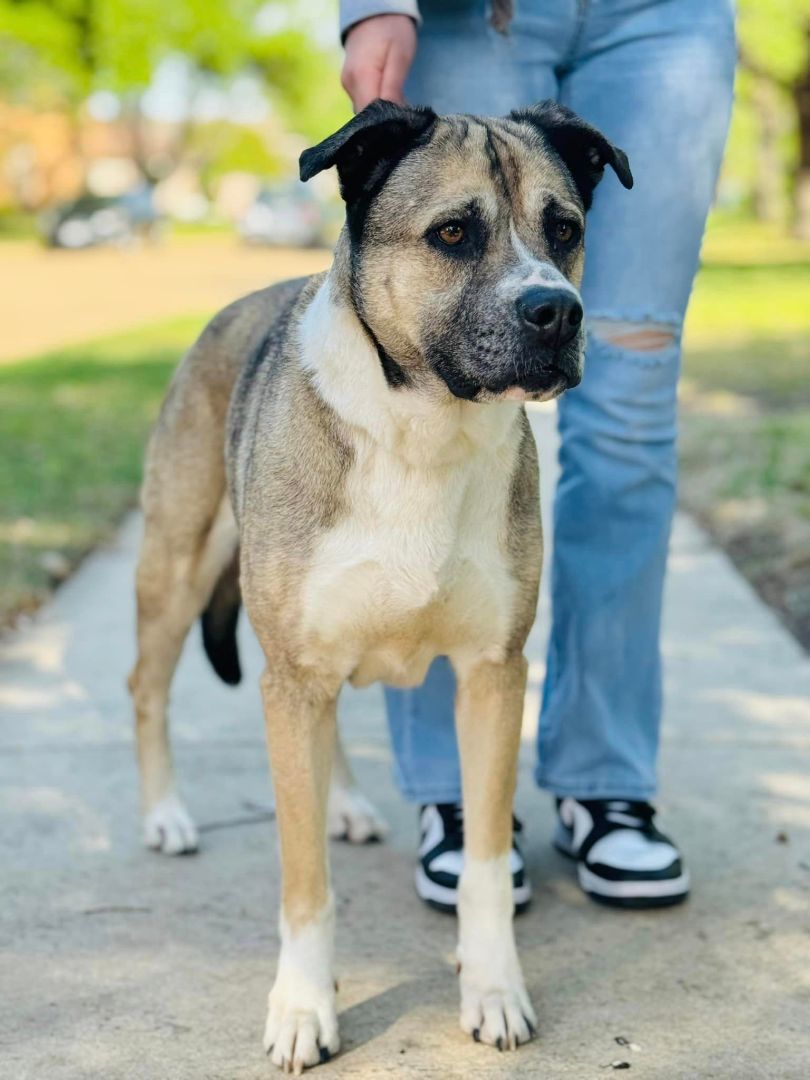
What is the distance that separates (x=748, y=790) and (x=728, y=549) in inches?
107

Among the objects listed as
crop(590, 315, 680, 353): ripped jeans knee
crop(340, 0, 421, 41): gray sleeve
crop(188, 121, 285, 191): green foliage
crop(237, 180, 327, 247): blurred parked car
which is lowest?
crop(188, 121, 285, 191): green foliage

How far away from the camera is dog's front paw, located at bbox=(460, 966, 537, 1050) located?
2.72m

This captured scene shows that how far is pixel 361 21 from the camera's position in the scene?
9.61 ft

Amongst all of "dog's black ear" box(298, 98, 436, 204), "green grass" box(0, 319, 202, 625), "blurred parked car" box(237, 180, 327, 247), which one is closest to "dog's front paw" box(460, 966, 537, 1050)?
"dog's black ear" box(298, 98, 436, 204)

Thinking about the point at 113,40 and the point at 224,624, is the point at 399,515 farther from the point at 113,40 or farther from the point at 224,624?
the point at 113,40

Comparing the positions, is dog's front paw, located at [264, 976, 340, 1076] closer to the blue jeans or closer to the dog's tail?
the blue jeans

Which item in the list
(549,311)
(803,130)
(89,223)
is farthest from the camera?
(89,223)

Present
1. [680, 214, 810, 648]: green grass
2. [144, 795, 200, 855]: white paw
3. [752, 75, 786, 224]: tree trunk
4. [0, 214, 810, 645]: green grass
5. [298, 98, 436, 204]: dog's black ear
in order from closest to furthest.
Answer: [298, 98, 436, 204]: dog's black ear
[144, 795, 200, 855]: white paw
[680, 214, 810, 648]: green grass
[0, 214, 810, 645]: green grass
[752, 75, 786, 224]: tree trunk

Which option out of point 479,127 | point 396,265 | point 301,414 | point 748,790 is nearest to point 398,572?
point 301,414

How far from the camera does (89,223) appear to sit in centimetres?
3716

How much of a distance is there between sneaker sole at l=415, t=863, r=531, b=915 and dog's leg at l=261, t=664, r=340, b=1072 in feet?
1.62

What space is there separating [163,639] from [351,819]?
69 centimetres

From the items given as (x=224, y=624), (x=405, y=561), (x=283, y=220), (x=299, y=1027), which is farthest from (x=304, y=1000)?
(x=283, y=220)

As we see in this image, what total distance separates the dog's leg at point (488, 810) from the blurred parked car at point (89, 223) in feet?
117
